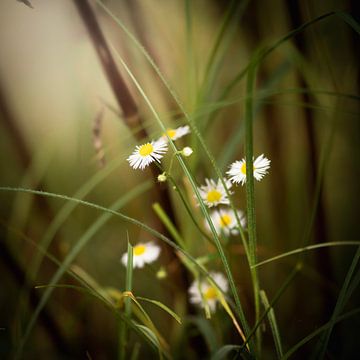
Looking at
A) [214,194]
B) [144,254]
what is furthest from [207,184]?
[144,254]

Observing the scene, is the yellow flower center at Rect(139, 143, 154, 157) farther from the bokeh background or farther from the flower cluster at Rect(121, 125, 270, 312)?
the bokeh background

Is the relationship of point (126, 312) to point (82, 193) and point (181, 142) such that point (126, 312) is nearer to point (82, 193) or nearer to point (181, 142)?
point (82, 193)

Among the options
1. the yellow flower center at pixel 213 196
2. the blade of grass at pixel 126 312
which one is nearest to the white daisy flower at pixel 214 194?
the yellow flower center at pixel 213 196

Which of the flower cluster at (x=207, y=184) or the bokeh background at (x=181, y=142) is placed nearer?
the flower cluster at (x=207, y=184)

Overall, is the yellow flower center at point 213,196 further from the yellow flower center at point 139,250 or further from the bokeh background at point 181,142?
the yellow flower center at point 139,250

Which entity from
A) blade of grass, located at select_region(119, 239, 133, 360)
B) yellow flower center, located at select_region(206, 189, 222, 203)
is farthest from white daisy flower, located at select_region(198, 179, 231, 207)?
blade of grass, located at select_region(119, 239, 133, 360)
